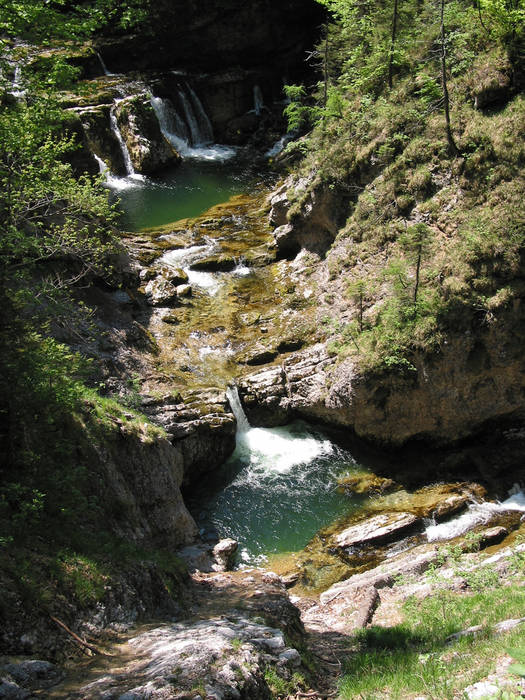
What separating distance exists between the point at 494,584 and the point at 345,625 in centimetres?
262

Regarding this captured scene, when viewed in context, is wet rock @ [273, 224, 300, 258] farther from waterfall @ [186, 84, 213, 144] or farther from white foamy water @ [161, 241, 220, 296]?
waterfall @ [186, 84, 213, 144]

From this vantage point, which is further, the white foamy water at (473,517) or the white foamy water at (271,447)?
the white foamy water at (271,447)

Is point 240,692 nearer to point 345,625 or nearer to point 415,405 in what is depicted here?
point 345,625

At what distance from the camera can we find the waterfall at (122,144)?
29.9m

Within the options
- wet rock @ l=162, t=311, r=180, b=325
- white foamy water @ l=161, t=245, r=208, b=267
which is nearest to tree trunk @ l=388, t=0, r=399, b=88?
white foamy water @ l=161, t=245, r=208, b=267

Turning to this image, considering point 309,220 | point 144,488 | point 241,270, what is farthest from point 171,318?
point 144,488

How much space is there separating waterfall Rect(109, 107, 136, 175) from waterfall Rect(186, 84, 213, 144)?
759 centimetres

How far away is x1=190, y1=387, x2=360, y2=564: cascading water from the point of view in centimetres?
1307

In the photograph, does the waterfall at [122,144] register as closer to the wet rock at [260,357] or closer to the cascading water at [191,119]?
the cascading water at [191,119]

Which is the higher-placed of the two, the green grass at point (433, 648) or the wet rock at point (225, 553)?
the green grass at point (433, 648)

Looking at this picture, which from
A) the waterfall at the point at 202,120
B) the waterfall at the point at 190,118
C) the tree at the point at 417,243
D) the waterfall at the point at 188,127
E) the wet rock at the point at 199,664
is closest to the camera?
the wet rock at the point at 199,664

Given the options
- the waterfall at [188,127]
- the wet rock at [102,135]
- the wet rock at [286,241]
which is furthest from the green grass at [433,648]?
the waterfall at [188,127]

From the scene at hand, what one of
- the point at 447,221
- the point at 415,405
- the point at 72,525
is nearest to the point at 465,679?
the point at 72,525

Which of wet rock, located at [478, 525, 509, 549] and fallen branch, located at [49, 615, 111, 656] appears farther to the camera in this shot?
wet rock, located at [478, 525, 509, 549]
